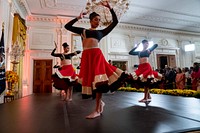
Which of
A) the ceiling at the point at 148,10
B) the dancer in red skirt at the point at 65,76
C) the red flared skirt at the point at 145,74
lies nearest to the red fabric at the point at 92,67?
the red flared skirt at the point at 145,74

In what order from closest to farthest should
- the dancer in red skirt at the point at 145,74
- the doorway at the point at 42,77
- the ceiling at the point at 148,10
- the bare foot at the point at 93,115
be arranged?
the bare foot at the point at 93,115 < the dancer in red skirt at the point at 145,74 < the ceiling at the point at 148,10 < the doorway at the point at 42,77

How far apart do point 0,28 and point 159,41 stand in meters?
8.46

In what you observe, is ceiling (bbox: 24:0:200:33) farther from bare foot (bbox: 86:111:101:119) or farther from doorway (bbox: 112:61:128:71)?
bare foot (bbox: 86:111:101:119)

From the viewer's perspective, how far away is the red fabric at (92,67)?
161 centimetres

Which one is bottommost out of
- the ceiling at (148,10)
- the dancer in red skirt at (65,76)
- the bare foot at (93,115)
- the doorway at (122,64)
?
the bare foot at (93,115)

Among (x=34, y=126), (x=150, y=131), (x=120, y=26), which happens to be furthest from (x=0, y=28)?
(x=120, y=26)

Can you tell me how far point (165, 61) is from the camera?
9.86 meters

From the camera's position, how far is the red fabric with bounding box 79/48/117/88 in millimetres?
1609

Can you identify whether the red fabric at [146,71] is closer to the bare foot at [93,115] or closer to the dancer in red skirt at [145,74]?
the dancer in red skirt at [145,74]

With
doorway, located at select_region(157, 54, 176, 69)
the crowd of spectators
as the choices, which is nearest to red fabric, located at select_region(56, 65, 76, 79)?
the crowd of spectators

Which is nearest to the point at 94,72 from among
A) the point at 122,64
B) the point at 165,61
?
the point at 122,64

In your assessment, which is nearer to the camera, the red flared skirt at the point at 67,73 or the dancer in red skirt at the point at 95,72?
the dancer in red skirt at the point at 95,72

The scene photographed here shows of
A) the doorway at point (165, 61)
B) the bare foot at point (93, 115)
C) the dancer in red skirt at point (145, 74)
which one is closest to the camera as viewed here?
the bare foot at point (93, 115)

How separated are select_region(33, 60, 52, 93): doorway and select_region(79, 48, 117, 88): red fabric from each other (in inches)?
237
